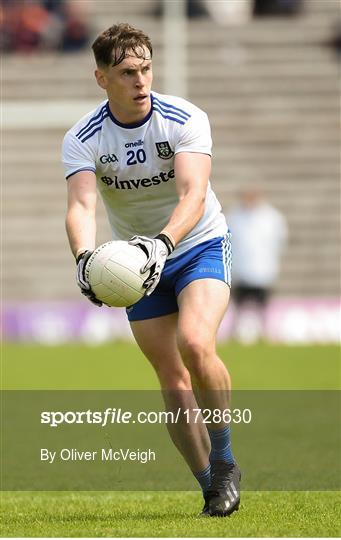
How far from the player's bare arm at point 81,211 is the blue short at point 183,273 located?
48 cm

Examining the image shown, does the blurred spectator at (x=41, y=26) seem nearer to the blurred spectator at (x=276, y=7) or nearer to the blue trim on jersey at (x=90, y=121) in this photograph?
the blurred spectator at (x=276, y=7)

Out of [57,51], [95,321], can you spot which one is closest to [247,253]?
[95,321]

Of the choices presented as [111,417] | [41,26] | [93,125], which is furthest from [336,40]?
→ [93,125]

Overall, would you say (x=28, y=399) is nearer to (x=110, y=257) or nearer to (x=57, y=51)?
(x=110, y=257)

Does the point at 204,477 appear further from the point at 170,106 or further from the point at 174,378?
the point at 170,106

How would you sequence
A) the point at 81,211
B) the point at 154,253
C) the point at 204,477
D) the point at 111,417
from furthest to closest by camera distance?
1. the point at 111,417
2. the point at 204,477
3. the point at 81,211
4. the point at 154,253

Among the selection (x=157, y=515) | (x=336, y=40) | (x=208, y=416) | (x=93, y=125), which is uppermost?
Answer: (x=93, y=125)

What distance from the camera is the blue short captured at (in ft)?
21.4

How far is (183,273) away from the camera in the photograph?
655cm

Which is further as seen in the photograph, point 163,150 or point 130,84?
point 163,150

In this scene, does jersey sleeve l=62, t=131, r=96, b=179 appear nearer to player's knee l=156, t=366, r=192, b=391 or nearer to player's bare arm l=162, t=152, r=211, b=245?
player's bare arm l=162, t=152, r=211, b=245

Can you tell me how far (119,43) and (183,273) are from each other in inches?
47.7

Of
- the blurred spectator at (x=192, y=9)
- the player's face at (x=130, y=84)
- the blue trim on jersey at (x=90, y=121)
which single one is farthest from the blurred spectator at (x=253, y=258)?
the player's face at (x=130, y=84)

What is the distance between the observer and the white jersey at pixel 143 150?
641cm
